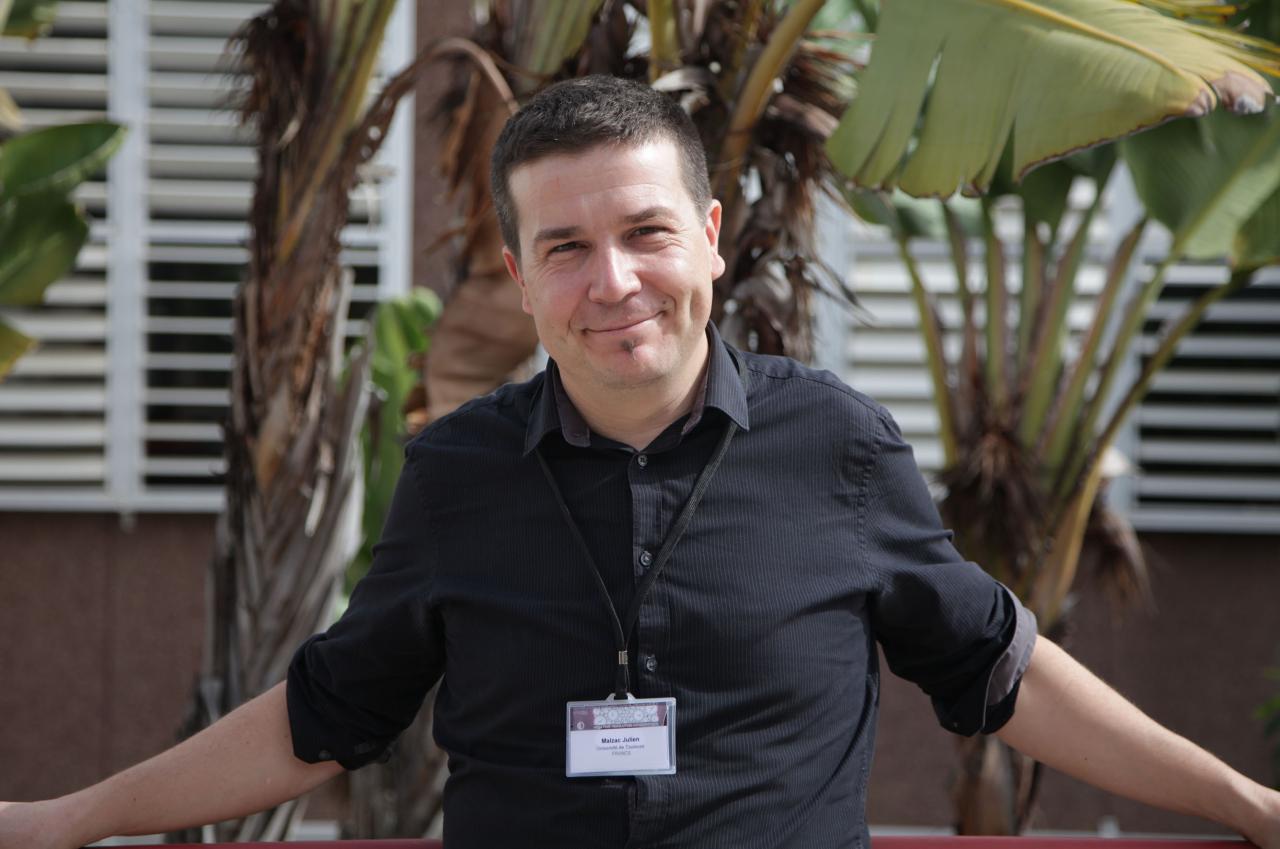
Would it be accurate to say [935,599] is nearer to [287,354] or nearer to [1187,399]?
[287,354]

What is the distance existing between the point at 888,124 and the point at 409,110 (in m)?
3.32

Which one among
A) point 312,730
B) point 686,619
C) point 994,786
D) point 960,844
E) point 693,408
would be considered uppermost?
point 693,408

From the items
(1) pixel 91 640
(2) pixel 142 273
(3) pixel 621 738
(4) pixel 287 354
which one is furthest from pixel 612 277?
(1) pixel 91 640

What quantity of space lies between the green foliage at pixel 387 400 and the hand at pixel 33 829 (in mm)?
2372

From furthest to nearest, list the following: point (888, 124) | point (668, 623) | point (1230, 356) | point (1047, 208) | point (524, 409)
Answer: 1. point (1230, 356)
2. point (1047, 208)
3. point (888, 124)
4. point (524, 409)
5. point (668, 623)

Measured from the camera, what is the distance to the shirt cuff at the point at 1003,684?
1.81 meters

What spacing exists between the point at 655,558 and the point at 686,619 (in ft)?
0.30

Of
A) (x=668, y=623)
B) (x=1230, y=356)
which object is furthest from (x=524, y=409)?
(x=1230, y=356)

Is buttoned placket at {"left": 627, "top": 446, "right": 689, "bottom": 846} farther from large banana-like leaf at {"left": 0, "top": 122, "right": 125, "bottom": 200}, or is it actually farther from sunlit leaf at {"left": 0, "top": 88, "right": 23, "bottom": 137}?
sunlit leaf at {"left": 0, "top": 88, "right": 23, "bottom": 137}

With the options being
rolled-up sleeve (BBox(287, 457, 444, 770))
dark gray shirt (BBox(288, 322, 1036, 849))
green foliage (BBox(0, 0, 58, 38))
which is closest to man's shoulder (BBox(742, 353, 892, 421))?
dark gray shirt (BBox(288, 322, 1036, 849))

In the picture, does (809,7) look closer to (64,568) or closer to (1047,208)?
(1047,208)

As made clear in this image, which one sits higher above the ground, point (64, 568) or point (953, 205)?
point (953, 205)

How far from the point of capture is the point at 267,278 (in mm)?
3309

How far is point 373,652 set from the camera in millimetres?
1865
